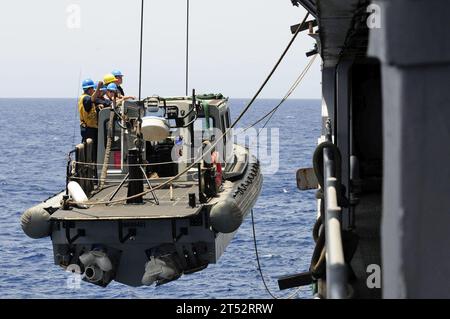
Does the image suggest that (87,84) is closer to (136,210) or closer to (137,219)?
(136,210)

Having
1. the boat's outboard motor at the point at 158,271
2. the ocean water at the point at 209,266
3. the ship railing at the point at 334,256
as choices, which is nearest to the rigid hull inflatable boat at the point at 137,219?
the boat's outboard motor at the point at 158,271

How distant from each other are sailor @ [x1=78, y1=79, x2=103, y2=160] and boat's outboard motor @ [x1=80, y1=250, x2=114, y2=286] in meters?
3.23

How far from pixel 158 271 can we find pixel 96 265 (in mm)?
915

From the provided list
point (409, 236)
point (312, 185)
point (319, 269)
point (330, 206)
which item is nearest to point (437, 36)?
point (409, 236)

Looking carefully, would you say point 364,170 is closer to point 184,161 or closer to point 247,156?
point 184,161

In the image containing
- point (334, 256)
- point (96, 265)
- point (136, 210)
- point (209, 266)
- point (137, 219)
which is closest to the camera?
point (334, 256)

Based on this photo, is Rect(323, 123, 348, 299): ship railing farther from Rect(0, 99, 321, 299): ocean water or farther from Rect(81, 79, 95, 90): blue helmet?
Rect(81, 79, 95, 90): blue helmet

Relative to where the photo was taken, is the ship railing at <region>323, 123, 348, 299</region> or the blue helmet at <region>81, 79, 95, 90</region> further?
the blue helmet at <region>81, 79, 95, 90</region>

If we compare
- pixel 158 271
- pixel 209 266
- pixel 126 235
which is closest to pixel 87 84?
pixel 126 235

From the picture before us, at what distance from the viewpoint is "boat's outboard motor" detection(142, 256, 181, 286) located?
13.5 metres

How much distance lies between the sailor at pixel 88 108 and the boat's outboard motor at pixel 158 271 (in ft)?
11.7

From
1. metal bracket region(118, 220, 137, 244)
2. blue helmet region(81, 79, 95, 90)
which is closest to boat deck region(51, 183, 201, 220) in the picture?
metal bracket region(118, 220, 137, 244)

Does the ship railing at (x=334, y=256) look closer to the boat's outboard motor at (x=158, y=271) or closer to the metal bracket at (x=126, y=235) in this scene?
the boat's outboard motor at (x=158, y=271)

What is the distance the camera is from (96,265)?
13.7 m
